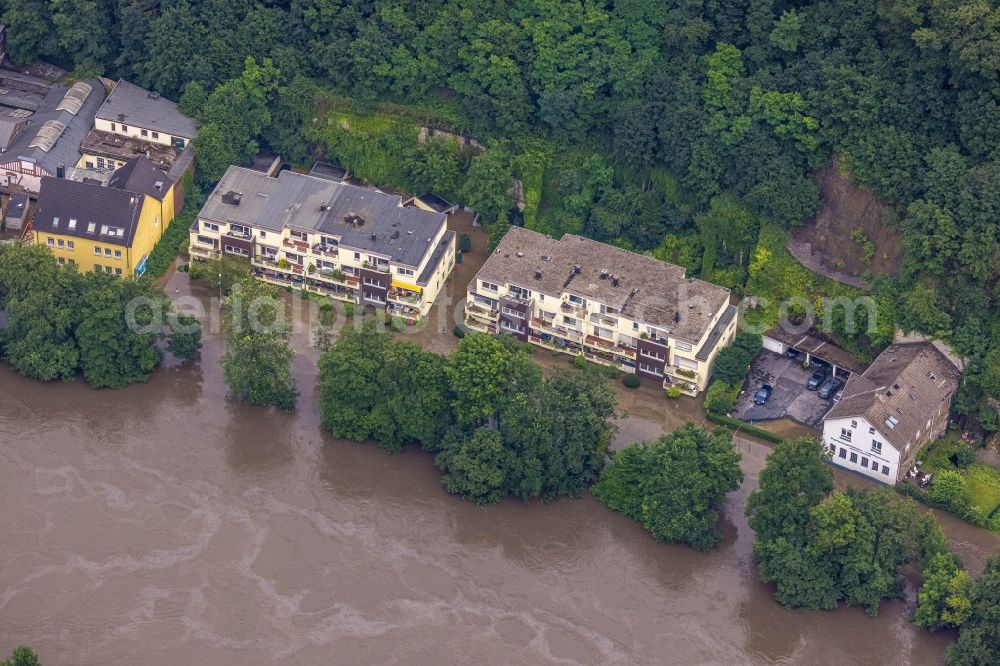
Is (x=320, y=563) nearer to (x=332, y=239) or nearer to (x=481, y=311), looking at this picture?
(x=481, y=311)

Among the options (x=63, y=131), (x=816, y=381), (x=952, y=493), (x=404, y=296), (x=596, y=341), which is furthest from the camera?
(x=63, y=131)

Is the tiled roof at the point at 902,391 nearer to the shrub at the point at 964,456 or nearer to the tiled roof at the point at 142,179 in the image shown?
the shrub at the point at 964,456

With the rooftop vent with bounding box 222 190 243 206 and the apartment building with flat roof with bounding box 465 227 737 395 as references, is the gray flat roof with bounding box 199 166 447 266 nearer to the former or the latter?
the rooftop vent with bounding box 222 190 243 206

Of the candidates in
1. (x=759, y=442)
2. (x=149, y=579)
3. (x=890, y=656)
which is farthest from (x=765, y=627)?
(x=149, y=579)

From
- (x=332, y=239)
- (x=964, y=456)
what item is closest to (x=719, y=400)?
(x=964, y=456)

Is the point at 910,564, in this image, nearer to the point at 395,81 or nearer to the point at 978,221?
the point at 978,221
